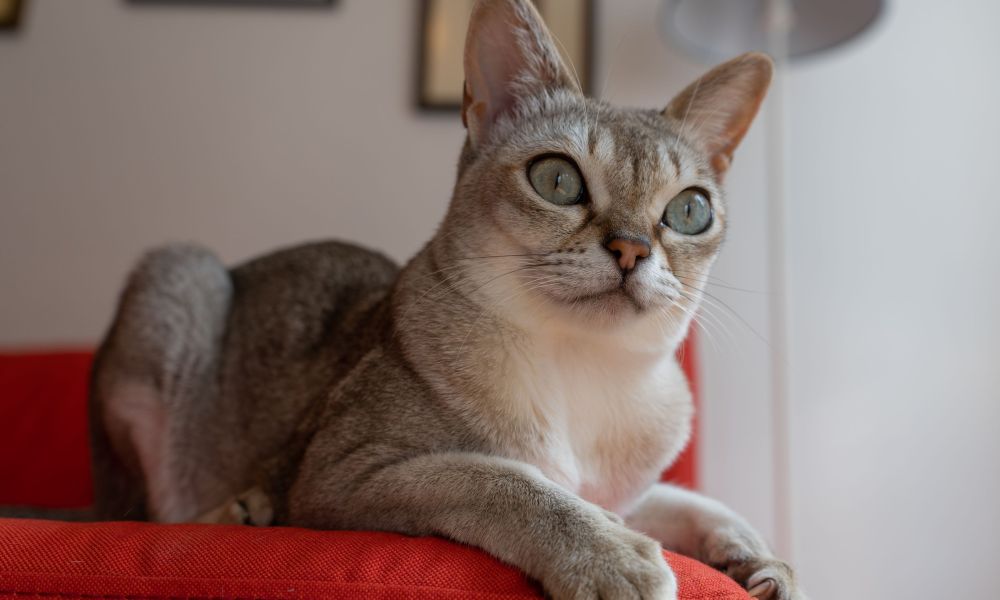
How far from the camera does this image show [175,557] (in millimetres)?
952

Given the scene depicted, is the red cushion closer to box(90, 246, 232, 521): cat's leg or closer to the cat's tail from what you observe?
the cat's tail

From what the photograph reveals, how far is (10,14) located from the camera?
277 centimetres

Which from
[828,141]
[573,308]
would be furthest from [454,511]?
[828,141]

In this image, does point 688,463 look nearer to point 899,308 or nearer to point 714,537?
point 714,537

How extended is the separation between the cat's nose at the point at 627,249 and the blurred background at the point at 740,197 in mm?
1406

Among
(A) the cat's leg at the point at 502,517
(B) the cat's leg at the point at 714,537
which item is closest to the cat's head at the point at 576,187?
(A) the cat's leg at the point at 502,517

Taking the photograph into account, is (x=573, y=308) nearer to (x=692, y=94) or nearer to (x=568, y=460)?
(x=568, y=460)

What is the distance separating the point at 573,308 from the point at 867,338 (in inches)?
73.2

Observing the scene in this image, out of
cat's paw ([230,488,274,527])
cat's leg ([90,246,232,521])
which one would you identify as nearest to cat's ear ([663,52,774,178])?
cat's paw ([230,488,274,527])

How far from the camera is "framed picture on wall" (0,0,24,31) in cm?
277

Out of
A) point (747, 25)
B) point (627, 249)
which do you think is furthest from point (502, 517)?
point (747, 25)

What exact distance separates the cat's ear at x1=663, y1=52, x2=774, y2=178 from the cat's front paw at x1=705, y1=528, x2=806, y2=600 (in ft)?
2.39

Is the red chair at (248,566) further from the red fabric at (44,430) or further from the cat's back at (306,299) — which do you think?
the red fabric at (44,430)

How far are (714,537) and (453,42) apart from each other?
2.07 meters
